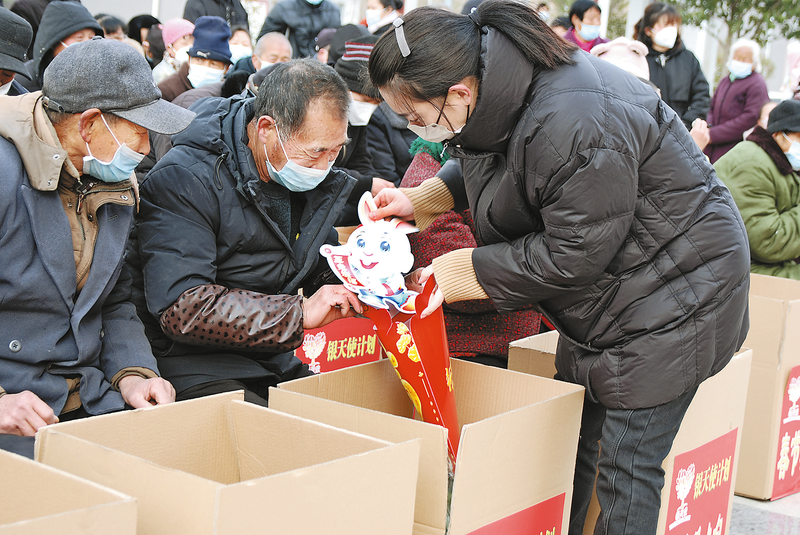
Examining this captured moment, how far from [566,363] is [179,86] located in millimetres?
3206

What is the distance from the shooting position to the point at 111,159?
1.89 m

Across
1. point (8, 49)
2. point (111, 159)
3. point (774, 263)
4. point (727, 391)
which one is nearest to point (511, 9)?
point (111, 159)

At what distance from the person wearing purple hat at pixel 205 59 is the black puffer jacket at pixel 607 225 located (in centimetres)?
299

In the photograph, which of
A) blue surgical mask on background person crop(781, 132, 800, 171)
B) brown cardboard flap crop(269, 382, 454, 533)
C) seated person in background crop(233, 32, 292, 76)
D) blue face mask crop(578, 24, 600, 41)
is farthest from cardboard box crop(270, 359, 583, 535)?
blue face mask crop(578, 24, 600, 41)

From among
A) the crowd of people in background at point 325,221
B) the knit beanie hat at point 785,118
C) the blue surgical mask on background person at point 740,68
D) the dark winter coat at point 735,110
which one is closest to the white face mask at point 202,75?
the crowd of people in background at point 325,221

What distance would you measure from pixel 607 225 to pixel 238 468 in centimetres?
97

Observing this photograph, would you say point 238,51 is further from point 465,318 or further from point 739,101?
point 739,101

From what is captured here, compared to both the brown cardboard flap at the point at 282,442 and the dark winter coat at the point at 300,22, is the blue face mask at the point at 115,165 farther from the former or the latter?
the dark winter coat at the point at 300,22

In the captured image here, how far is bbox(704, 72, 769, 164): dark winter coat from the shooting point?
6004 millimetres

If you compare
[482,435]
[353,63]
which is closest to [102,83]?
[482,435]

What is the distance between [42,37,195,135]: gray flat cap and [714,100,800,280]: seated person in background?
2.73m

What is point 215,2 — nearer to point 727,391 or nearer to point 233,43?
point 233,43

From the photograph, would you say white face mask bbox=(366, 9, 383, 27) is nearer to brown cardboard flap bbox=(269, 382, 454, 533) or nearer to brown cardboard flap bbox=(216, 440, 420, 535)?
brown cardboard flap bbox=(269, 382, 454, 533)

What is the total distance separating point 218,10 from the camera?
6.34 m
